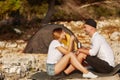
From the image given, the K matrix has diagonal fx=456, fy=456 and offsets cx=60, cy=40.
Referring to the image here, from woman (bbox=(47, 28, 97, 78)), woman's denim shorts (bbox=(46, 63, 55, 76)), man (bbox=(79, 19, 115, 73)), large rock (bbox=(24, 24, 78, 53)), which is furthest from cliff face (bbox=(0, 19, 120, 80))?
man (bbox=(79, 19, 115, 73))

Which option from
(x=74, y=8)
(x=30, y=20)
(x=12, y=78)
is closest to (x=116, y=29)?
(x=74, y=8)

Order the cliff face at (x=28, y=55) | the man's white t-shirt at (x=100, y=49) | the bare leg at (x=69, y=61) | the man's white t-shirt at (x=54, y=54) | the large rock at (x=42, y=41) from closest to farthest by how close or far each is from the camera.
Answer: the man's white t-shirt at (x=100, y=49), the bare leg at (x=69, y=61), the man's white t-shirt at (x=54, y=54), the cliff face at (x=28, y=55), the large rock at (x=42, y=41)

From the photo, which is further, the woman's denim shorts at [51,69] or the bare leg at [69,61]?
the woman's denim shorts at [51,69]

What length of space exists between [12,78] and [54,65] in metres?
1.74

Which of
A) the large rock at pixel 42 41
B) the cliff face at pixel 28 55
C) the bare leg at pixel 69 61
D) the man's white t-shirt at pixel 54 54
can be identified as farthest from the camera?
the large rock at pixel 42 41

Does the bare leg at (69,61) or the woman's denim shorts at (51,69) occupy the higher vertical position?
the bare leg at (69,61)

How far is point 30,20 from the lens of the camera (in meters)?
19.5

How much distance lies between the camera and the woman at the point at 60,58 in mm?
8391

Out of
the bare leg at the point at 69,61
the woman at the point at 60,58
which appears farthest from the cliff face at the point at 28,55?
the bare leg at the point at 69,61

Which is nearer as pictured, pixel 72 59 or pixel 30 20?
pixel 72 59

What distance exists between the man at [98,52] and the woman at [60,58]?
0.22 m

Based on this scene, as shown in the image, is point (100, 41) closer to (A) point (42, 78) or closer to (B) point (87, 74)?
(B) point (87, 74)

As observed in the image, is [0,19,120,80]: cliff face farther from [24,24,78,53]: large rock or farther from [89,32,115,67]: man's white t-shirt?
[89,32,115,67]: man's white t-shirt

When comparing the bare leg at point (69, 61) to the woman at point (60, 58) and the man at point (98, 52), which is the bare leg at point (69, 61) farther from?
the man at point (98, 52)
